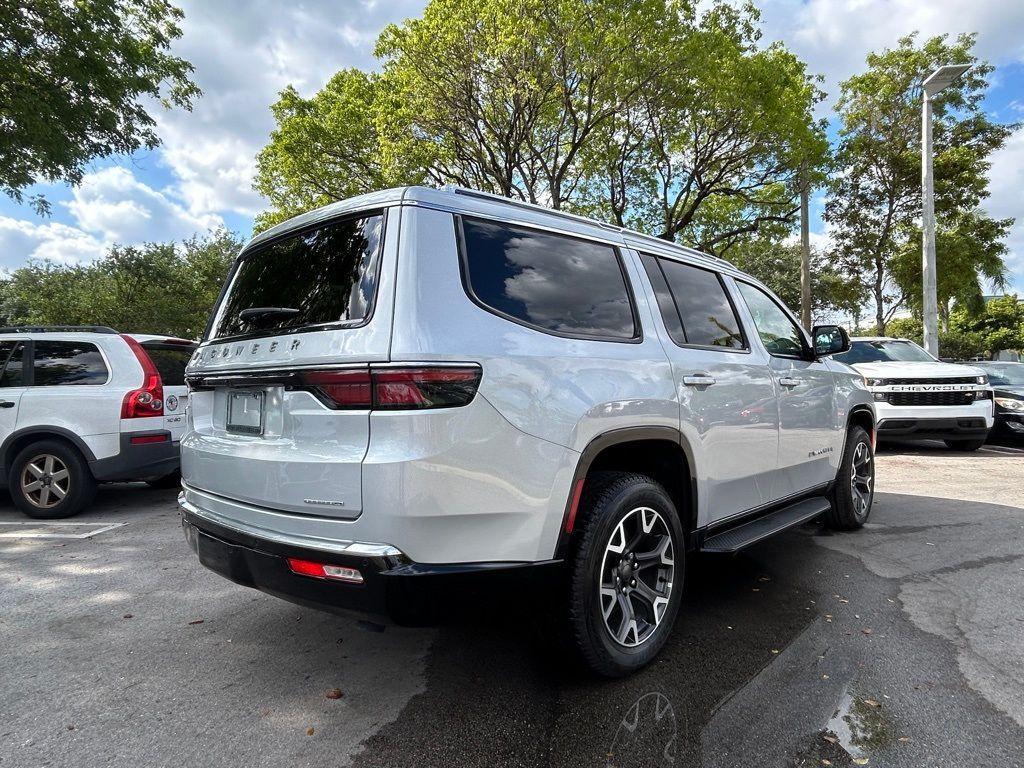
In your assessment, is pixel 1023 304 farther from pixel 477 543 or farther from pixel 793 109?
pixel 477 543


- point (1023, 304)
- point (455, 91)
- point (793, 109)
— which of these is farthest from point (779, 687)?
point (1023, 304)

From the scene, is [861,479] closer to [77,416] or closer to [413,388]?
[413,388]

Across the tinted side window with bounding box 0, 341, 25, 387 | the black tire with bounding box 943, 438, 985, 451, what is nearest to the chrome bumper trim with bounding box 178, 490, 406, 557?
the tinted side window with bounding box 0, 341, 25, 387

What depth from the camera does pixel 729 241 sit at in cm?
1980

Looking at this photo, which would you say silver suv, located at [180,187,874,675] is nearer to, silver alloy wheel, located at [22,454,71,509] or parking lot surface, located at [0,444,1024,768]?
parking lot surface, located at [0,444,1024,768]

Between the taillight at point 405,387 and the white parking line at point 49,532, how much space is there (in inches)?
165

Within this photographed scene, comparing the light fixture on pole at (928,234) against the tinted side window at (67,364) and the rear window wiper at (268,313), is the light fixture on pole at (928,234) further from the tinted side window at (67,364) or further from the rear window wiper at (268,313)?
the tinted side window at (67,364)

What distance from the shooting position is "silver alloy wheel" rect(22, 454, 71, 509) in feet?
17.9

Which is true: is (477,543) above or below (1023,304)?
below

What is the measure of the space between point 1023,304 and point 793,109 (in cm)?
4526

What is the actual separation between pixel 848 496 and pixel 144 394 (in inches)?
237

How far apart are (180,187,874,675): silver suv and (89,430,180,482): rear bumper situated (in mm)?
3130

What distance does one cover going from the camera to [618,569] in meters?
2.55

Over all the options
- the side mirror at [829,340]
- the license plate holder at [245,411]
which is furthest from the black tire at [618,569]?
the side mirror at [829,340]
